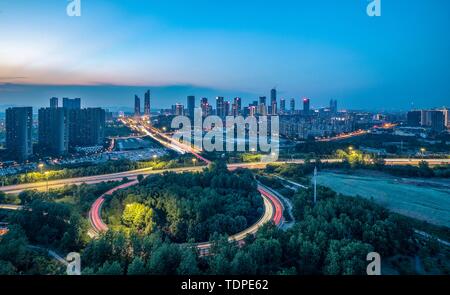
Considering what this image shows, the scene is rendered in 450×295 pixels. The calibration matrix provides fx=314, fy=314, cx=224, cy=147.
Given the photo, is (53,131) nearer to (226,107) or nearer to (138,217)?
(138,217)

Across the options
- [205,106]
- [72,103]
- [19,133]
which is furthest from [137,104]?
[19,133]

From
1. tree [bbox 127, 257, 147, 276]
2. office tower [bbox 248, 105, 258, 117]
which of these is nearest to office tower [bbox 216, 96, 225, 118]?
office tower [bbox 248, 105, 258, 117]

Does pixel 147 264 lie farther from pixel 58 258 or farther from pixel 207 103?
pixel 207 103
